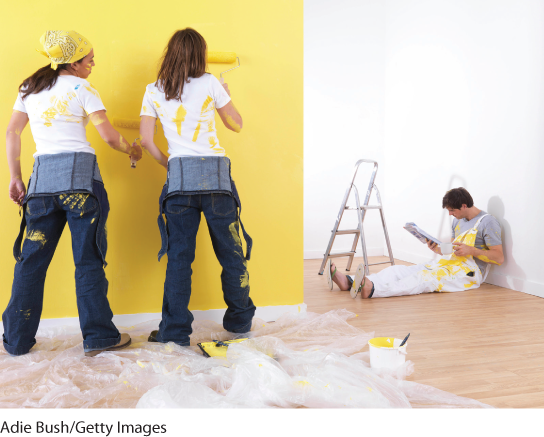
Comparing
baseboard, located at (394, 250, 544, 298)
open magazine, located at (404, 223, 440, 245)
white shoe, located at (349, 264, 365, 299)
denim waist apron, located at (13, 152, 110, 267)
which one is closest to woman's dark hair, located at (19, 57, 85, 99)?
denim waist apron, located at (13, 152, 110, 267)

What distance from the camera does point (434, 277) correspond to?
3.07 meters

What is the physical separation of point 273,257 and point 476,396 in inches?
47.6

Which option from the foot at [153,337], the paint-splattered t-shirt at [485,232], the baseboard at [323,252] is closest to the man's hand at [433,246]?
the paint-splattered t-shirt at [485,232]

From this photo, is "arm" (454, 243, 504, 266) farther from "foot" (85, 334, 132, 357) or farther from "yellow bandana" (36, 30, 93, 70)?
"yellow bandana" (36, 30, 93, 70)

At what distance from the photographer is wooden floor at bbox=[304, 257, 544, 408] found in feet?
5.07

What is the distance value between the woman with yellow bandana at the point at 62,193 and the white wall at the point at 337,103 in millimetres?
3186

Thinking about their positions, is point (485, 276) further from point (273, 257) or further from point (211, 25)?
point (211, 25)

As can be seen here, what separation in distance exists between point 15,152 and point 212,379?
130 centimetres

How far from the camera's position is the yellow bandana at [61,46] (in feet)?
5.73

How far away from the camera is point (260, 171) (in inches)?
92.1

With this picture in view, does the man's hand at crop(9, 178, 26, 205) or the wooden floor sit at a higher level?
the man's hand at crop(9, 178, 26, 205)

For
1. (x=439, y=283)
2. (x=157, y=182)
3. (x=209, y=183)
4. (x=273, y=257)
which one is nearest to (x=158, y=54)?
(x=157, y=182)

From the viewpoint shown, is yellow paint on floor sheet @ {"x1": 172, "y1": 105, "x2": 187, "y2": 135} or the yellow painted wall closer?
yellow paint on floor sheet @ {"x1": 172, "y1": 105, "x2": 187, "y2": 135}

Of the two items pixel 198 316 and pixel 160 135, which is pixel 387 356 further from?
pixel 160 135
